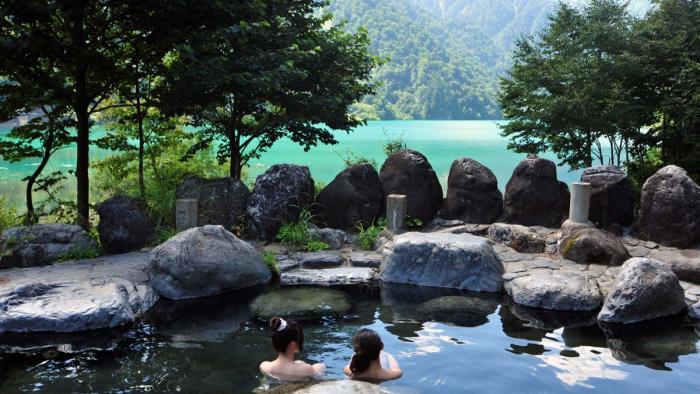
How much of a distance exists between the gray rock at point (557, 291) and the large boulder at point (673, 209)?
9.11ft

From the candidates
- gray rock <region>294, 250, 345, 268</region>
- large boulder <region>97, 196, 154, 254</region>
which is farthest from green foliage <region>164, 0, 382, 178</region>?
gray rock <region>294, 250, 345, 268</region>

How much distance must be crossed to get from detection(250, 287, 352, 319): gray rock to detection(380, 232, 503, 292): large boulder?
4.28 feet

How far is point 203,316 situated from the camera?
7.78 metres

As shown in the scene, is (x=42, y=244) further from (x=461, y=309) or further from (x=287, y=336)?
(x=461, y=309)

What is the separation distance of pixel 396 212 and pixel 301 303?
3.91 meters

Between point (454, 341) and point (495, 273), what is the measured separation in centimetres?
281

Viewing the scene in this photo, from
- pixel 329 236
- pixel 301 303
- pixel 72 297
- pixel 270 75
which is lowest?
pixel 301 303

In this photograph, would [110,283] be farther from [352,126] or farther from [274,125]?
[352,126]

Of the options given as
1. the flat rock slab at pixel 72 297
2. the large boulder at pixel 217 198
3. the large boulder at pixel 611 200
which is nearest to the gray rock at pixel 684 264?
the large boulder at pixel 611 200

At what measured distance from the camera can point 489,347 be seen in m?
6.62

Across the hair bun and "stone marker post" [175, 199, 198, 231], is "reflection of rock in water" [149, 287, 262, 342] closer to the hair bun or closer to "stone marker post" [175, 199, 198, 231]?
the hair bun

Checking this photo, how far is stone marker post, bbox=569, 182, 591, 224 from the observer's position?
10.8 metres

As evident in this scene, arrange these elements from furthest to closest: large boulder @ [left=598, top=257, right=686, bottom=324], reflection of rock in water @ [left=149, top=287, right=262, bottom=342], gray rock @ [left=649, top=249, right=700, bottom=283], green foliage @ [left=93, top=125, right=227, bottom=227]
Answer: green foliage @ [left=93, top=125, right=227, bottom=227]
gray rock @ [left=649, top=249, right=700, bottom=283]
large boulder @ [left=598, top=257, right=686, bottom=324]
reflection of rock in water @ [left=149, top=287, right=262, bottom=342]

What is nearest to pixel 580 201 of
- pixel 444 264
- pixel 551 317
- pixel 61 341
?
pixel 444 264
